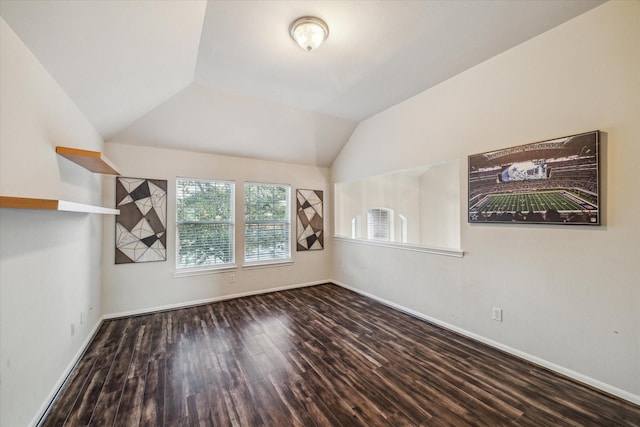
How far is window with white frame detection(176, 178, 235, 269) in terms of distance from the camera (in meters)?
4.05

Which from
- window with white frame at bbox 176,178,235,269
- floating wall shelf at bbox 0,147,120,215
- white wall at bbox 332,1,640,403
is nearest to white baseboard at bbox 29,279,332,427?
window with white frame at bbox 176,178,235,269

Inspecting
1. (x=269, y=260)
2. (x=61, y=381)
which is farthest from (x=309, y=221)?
(x=61, y=381)

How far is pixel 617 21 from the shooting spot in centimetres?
194

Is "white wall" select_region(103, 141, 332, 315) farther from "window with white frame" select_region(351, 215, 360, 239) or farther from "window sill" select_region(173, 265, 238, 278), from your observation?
"window with white frame" select_region(351, 215, 360, 239)

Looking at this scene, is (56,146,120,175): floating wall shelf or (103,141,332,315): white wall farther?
(103,141,332,315): white wall

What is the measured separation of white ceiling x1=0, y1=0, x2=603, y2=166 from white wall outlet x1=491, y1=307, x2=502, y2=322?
2.62 metres

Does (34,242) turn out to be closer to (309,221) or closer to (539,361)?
(309,221)

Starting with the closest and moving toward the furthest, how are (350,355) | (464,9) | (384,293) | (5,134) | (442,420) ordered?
1. (5,134)
2. (442,420)
3. (464,9)
4. (350,355)
5. (384,293)

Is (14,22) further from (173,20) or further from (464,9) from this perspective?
(464,9)

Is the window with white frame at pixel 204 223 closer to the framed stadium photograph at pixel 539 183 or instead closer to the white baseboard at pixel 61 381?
the white baseboard at pixel 61 381

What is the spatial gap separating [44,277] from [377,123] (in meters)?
4.19

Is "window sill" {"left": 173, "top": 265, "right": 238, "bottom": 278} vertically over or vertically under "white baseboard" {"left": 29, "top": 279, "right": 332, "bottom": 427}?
over

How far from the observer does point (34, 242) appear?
1750 millimetres

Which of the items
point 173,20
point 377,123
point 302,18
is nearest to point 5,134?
point 173,20
